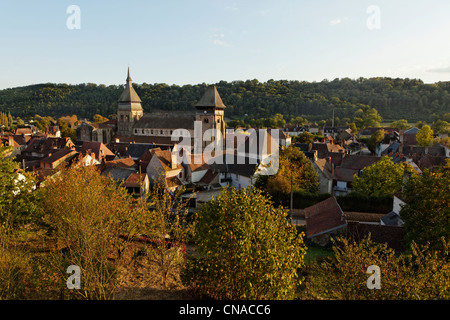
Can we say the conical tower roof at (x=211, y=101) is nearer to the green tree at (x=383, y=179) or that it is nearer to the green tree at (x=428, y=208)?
the green tree at (x=383, y=179)

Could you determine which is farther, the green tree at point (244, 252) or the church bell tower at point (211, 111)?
the church bell tower at point (211, 111)

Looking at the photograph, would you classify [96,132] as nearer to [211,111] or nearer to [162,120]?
[162,120]

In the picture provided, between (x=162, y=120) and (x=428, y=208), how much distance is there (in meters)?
57.2

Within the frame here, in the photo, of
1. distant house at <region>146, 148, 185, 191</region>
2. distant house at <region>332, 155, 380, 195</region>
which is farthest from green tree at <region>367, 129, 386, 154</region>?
distant house at <region>146, 148, 185, 191</region>

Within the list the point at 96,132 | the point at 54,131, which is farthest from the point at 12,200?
the point at 54,131

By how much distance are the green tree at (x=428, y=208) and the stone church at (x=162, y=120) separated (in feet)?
142

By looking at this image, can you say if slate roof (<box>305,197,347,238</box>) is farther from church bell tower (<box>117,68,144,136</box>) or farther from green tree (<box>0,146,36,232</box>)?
church bell tower (<box>117,68,144,136</box>)

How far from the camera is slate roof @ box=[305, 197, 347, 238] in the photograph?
Result: 24.1 metres

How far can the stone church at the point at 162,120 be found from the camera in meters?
58.8

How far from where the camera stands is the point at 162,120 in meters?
67.5

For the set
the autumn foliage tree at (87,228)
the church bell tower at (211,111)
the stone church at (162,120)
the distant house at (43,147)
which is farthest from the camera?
the stone church at (162,120)

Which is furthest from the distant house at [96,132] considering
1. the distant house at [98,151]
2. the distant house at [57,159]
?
the distant house at [57,159]

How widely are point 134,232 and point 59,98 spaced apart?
173 metres

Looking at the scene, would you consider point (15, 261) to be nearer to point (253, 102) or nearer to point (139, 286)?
point (139, 286)
